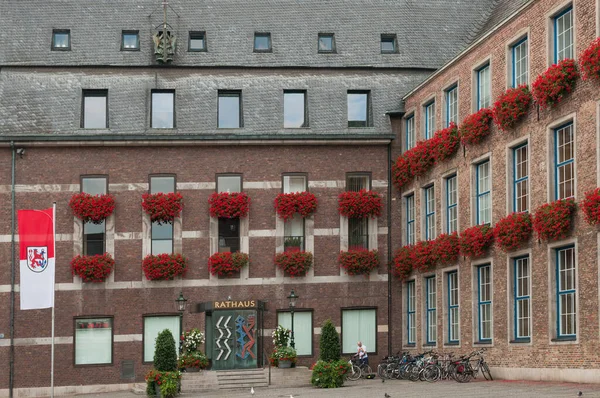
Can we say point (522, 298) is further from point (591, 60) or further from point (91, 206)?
point (91, 206)

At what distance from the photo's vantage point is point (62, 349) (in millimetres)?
39875

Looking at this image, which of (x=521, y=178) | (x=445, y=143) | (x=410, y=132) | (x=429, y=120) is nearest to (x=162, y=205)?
(x=410, y=132)

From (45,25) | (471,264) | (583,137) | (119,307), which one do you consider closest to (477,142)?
(471,264)

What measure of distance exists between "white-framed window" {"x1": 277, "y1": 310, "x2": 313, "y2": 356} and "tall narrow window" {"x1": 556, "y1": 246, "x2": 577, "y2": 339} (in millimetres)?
13369

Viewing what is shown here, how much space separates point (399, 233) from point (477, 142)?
7965mm

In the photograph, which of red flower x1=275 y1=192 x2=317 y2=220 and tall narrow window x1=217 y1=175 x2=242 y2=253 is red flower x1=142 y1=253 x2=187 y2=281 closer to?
tall narrow window x1=217 y1=175 x2=242 y2=253

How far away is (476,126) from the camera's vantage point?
3378 centimetres

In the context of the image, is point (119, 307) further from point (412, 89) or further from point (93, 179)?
point (412, 89)

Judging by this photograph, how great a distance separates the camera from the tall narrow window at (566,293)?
28.3 meters

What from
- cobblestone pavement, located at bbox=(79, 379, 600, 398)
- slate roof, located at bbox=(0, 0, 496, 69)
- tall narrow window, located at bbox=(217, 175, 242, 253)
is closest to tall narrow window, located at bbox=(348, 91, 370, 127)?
slate roof, located at bbox=(0, 0, 496, 69)

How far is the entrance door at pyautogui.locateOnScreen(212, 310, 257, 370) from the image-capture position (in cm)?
3953

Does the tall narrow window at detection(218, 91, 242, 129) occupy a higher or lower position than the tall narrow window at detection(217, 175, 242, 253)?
higher

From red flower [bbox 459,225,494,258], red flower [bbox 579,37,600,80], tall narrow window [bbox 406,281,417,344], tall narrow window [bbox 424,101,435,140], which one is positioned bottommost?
tall narrow window [bbox 406,281,417,344]

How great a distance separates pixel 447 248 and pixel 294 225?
714 centimetres
